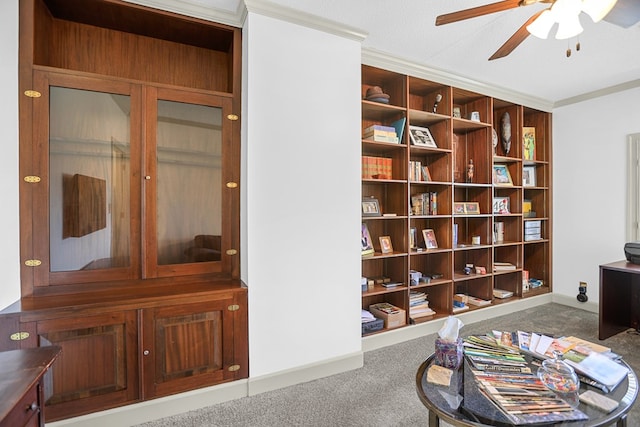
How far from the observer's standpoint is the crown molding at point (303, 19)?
2.02 meters

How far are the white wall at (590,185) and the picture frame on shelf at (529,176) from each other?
0.24 meters

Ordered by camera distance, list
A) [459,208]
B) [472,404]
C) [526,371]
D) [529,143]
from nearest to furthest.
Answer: [472,404] → [526,371] → [459,208] → [529,143]

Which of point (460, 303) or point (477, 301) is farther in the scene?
point (477, 301)

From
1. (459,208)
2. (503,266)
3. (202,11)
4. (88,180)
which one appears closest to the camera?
(88,180)

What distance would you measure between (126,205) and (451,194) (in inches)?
112

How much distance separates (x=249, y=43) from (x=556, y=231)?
4.20m

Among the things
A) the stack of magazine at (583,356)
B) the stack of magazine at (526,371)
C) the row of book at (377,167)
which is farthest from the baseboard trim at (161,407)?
the row of book at (377,167)

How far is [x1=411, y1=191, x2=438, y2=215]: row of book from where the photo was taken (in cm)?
329

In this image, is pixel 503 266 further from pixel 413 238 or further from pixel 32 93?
pixel 32 93

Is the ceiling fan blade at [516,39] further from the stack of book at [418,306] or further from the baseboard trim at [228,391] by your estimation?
the baseboard trim at [228,391]

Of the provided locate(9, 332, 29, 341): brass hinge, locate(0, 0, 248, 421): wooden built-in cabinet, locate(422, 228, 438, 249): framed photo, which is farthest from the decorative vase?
locate(9, 332, 29, 341): brass hinge

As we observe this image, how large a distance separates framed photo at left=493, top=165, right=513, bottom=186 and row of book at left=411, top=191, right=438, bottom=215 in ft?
3.11

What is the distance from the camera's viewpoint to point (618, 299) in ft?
9.98

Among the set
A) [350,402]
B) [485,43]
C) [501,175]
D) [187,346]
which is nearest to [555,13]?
[485,43]
